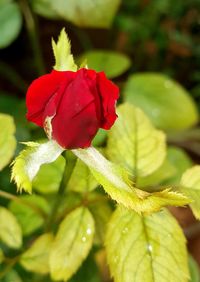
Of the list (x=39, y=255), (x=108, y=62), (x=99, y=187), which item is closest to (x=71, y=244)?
(x=39, y=255)

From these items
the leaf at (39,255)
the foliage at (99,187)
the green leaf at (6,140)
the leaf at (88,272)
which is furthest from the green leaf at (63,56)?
the leaf at (88,272)

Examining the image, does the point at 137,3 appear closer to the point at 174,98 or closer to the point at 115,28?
the point at 115,28

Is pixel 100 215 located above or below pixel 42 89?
below

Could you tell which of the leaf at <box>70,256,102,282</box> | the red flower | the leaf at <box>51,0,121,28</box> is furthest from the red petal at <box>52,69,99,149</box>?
the leaf at <box>51,0,121,28</box>

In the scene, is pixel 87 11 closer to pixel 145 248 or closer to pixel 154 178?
pixel 154 178

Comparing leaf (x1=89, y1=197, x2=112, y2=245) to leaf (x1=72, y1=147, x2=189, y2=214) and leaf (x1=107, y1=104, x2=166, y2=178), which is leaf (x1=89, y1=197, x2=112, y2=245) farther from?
leaf (x1=72, y1=147, x2=189, y2=214)

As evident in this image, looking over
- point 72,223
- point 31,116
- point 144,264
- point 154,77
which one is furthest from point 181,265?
point 154,77

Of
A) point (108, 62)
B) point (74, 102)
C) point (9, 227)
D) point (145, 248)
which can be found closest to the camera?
point (74, 102)
